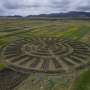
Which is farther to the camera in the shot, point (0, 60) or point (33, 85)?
point (0, 60)

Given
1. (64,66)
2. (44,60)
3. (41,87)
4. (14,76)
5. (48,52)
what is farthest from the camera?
(48,52)

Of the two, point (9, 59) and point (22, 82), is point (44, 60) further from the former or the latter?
point (22, 82)

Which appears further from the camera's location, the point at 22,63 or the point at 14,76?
the point at 22,63

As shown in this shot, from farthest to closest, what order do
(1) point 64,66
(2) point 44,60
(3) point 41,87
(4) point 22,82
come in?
1. (2) point 44,60
2. (1) point 64,66
3. (4) point 22,82
4. (3) point 41,87

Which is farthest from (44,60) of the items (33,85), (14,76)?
(33,85)

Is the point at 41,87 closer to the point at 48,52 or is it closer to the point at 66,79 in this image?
the point at 66,79

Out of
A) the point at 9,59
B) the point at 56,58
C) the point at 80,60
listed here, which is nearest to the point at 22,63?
the point at 9,59
